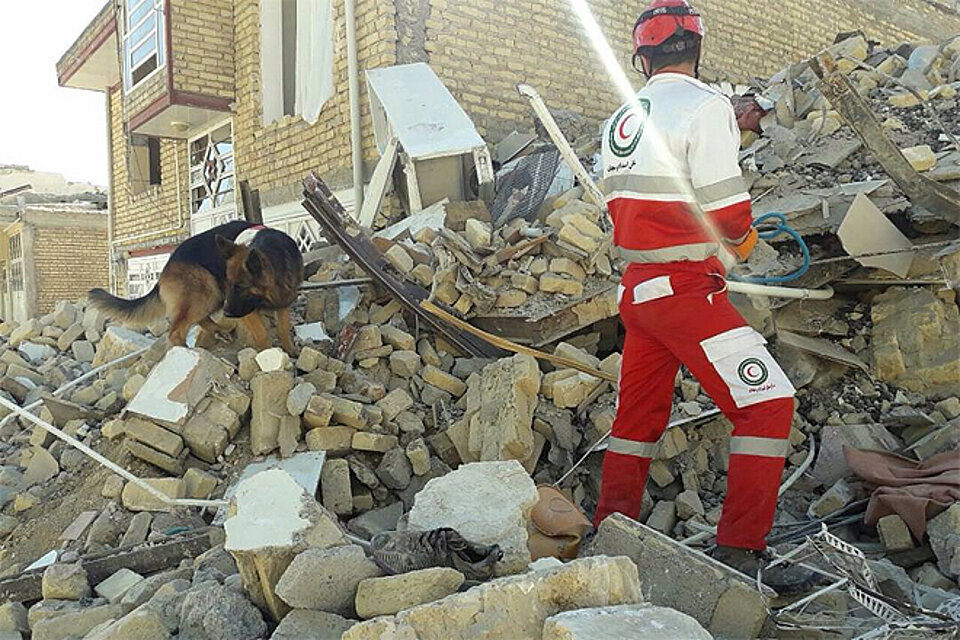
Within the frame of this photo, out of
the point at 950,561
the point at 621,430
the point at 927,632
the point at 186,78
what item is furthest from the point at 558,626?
the point at 186,78

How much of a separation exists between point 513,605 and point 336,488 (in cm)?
203

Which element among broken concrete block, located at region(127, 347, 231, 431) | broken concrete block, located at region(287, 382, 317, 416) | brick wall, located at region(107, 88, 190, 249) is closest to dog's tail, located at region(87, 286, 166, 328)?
broken concrete block, located at region(127, 347, 231, 431)

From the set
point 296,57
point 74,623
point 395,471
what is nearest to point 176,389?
point 395,471

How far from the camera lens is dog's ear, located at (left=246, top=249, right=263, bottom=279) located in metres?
4.61

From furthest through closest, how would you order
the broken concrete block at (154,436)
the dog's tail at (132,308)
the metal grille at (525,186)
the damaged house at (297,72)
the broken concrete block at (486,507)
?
the damaged house at (297,72) < the metal grille at (525,186) < the dog's tail at (132,308) < the broken concrete block at (154,436) < the broken concrete block at (486,507)

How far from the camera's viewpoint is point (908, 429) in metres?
4.17

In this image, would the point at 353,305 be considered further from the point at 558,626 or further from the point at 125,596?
the point at 558,626

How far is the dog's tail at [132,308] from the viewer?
5.15m

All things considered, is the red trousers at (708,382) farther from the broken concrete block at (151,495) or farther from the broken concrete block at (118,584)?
the broken concrete block at (151,495)

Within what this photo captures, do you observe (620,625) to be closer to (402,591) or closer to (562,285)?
(402,591)

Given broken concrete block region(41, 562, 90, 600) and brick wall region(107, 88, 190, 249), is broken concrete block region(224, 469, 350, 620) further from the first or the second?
brick wall region(107, 88, 190, 249)

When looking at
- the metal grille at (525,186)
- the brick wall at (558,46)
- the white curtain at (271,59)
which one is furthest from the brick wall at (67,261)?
the metal grille at (525,186)

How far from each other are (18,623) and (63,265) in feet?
67.7

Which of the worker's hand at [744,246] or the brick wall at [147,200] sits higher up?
the brick wall at [147,200]
